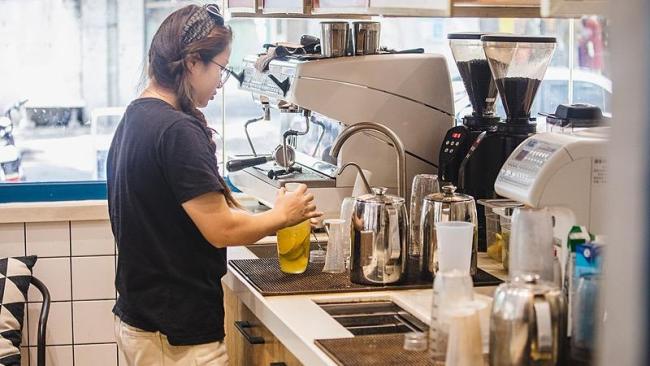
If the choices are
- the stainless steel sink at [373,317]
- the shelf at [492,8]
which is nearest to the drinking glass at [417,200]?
the stainless steel sink at [373,317]

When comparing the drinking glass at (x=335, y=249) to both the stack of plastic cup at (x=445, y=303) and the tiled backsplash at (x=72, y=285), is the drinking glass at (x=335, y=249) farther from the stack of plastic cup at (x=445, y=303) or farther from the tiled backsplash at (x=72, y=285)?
the tiled backsplash at (x=72, y=285)

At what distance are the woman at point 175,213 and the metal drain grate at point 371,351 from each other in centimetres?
49

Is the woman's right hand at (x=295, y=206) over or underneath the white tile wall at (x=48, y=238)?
over

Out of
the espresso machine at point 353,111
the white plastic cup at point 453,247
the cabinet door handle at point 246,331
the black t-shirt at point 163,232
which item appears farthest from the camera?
the espresso machine at point 353,111

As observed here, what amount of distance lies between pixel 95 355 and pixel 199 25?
5.95 ft

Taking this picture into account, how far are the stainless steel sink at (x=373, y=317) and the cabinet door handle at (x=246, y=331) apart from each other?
0.82 ft

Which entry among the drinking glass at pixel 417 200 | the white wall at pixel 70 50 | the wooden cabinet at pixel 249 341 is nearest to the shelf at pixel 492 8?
Result: the drinking glass at pixel 417 200

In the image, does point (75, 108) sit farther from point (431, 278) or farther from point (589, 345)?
point (589, 345)

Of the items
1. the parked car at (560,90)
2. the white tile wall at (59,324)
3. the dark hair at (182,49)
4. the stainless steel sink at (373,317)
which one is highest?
the dark hair at (182,49)

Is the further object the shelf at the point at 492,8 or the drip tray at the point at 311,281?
the drip tray at the point at 311,281

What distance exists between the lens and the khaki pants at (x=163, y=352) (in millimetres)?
2461

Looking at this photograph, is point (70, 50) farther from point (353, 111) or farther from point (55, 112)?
point (353, 111)

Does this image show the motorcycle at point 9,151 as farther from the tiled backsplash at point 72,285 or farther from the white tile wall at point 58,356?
the white tile wall at point 58,356

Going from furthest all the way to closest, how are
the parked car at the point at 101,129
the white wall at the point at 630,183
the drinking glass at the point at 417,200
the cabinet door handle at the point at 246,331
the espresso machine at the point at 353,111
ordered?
the parked car at the point at 101,129, the espresso machine at the point at 353,111, the drinking glass at the point at 417,200, the cabinet door handle at the point at 246,331, the white wall at the point at 630,183
